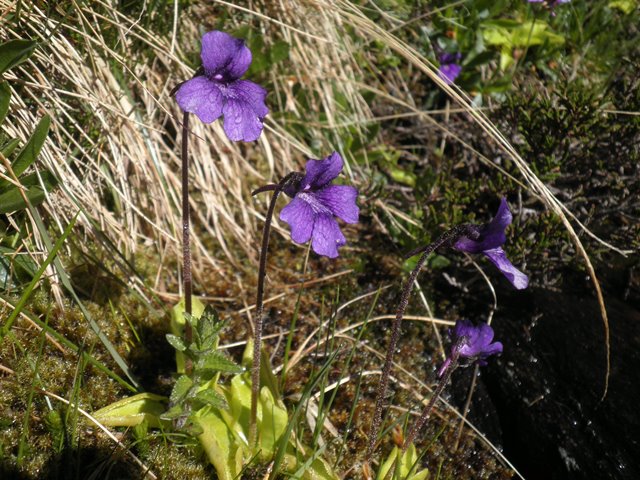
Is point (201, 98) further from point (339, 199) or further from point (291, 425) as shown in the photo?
point (291, 425)

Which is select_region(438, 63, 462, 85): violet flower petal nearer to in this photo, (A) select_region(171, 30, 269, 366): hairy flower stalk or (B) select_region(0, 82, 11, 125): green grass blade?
(A) select_region(171, 30, 269, 366): hairy flower stalk

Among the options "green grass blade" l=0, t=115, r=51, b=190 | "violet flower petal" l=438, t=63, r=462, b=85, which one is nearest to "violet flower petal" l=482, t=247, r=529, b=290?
"green grass blade" l=0, t=115, r=51, b=190

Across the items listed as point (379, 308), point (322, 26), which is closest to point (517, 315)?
point (379, 308)

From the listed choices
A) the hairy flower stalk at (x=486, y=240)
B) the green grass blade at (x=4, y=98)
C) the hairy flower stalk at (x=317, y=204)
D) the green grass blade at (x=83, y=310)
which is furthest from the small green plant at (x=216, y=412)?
the green grass blade at (x=4, y=98)

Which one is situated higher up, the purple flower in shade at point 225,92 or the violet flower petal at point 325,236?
the purple flower in shade at point 225,92

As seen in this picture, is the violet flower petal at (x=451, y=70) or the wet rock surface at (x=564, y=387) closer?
the wet rock surface at (x=564, y=387)

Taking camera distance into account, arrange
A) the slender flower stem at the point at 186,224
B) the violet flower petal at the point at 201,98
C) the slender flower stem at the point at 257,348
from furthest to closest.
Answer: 1. the slender flower stem at the point at 257,348
2. the slender flower stem at the point at 186,224
3. the violet flower petal at the point at 201,98

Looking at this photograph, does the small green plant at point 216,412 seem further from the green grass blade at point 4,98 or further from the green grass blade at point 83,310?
the green grass blade at point 4,98
